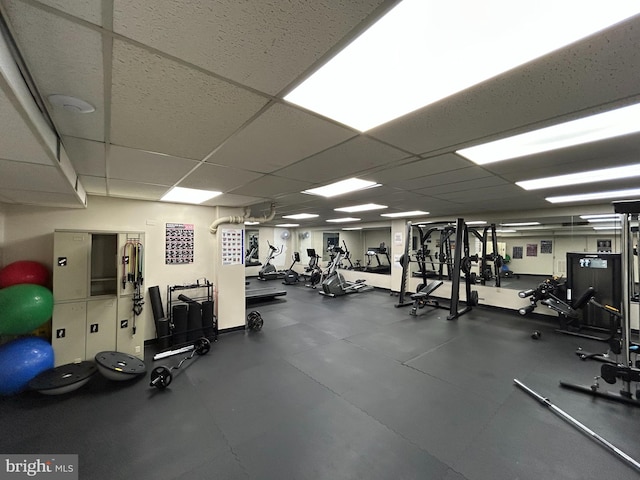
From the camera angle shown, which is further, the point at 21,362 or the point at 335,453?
the point at 21,362

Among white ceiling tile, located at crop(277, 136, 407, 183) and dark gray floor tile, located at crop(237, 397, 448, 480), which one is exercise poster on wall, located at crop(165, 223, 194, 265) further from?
dark gray floor tile, located at crop(237, 397, 448, 480)

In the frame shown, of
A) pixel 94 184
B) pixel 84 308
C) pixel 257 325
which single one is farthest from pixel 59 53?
pixel 257 325

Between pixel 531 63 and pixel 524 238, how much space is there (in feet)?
36.3

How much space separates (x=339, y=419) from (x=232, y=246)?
10.8ft

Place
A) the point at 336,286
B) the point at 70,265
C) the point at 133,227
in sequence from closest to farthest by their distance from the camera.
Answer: the point at 70,265
the point at 133,227
the point at 336,286

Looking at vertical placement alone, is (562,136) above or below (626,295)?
above

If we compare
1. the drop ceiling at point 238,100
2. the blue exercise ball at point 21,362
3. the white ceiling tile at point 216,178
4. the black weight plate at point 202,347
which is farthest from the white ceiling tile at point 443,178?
the blue exercise ball at point 21,362

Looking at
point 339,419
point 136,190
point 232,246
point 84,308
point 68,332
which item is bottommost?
point 339,419

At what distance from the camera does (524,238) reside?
31.8 ft

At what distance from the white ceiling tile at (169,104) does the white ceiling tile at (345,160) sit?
76cm

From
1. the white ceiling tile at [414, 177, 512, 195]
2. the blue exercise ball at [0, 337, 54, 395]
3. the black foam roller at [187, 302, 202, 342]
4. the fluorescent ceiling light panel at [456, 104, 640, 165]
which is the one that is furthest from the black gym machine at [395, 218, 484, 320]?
the blue exercise ball at [0, 337, 54, 395]

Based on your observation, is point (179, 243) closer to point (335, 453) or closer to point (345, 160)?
point (345, 160)

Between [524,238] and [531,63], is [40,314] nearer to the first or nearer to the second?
[531,63]

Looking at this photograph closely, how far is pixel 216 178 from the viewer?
2.74 meters
